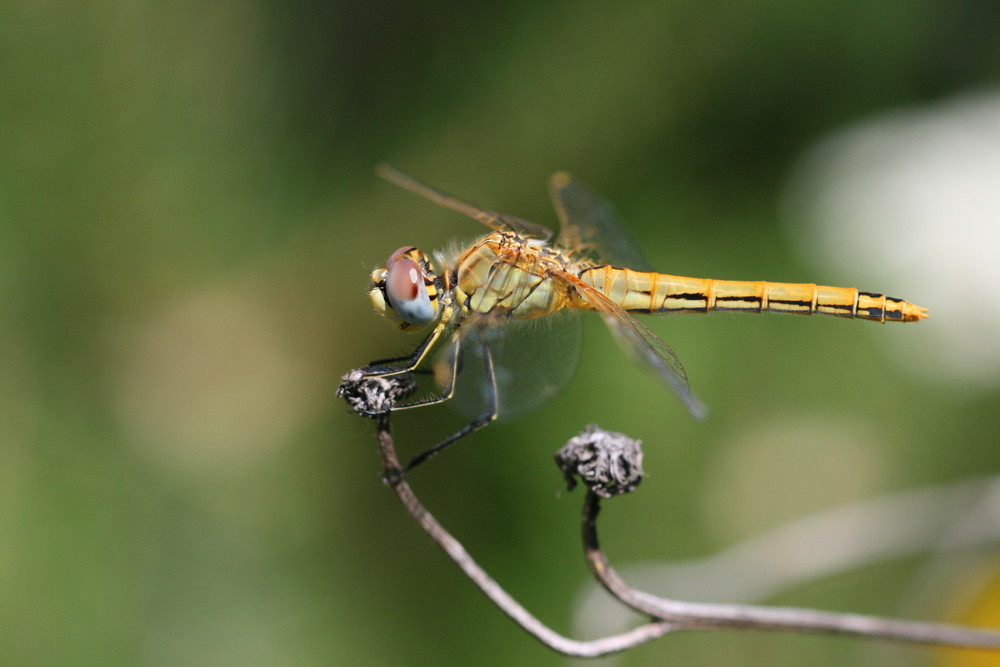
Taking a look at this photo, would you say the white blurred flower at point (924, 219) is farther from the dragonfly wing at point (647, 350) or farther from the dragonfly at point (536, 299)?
the dragonfly wing at point (647, 350)

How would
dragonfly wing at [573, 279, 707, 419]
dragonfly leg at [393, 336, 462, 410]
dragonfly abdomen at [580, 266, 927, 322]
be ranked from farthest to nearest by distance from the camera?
dragonfly abdomen at [580, 266, 927, 322] < dragonfly leg at [393, 336, 462, 410] < dragonfly wing at [573, 279, 707, 419]

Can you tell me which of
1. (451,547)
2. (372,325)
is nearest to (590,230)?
(372,325)

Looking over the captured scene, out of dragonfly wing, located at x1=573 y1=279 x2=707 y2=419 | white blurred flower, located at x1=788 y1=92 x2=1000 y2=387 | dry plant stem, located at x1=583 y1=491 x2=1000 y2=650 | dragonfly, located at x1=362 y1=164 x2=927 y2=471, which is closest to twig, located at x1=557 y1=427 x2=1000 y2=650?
dry plant stem, located at x1=583 y1=491 x2=1000 y2=650

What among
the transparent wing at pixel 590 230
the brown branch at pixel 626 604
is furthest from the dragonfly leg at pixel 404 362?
the transparent wing at pixel 590 230

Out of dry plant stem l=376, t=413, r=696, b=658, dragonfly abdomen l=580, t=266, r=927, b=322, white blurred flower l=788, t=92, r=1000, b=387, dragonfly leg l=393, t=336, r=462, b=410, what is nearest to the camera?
dry plant stem l=376, t=413, r=696, b=658

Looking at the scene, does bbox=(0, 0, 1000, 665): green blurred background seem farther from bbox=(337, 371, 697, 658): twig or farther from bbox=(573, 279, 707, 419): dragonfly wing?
bbox=(337, 371, 697, 658): twig

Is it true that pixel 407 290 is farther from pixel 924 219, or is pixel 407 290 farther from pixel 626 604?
pixel 924 219

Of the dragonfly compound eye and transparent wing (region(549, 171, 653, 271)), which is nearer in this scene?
the dragonfly compound eye

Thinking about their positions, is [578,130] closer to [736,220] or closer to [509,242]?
[736,220]
